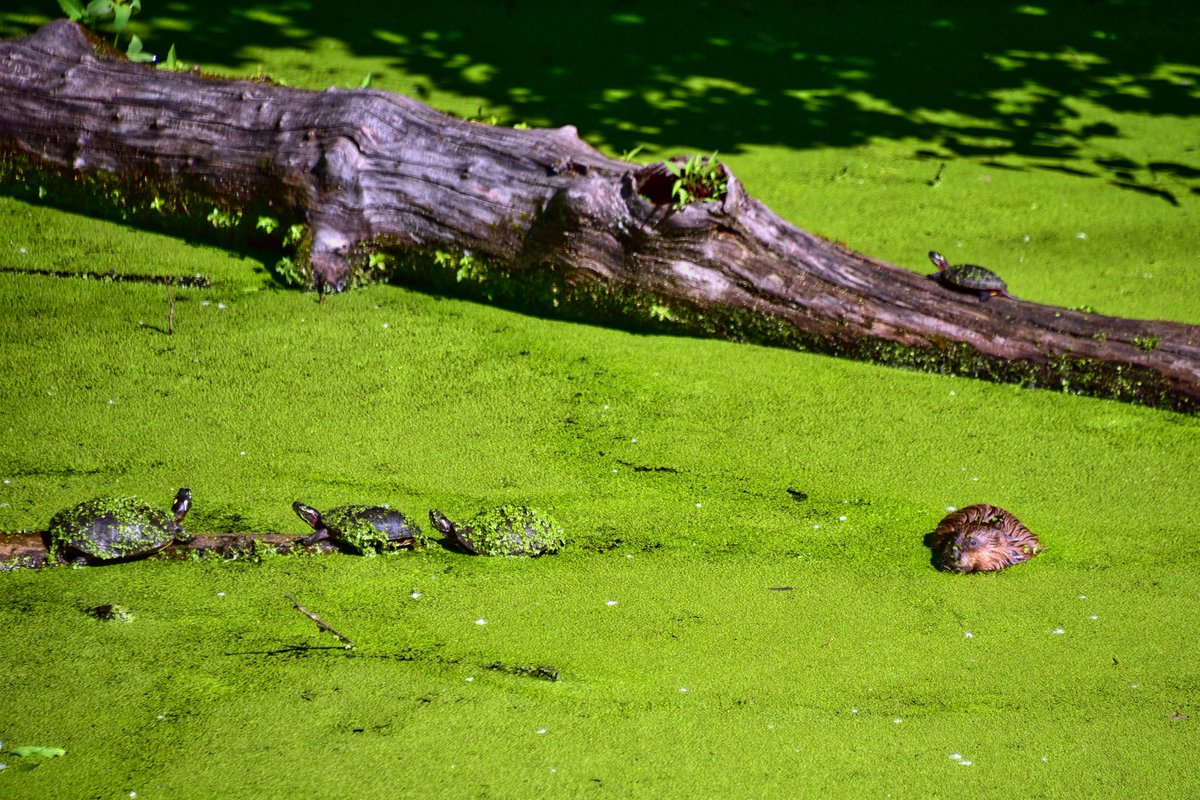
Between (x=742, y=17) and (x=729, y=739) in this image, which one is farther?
(x=742, y=17)

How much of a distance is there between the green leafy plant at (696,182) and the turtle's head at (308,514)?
1437mm

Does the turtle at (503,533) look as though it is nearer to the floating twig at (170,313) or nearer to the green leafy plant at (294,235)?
the floating twig at (170,313)

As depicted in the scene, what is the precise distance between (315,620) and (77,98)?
2.39m

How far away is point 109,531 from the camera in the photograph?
7.21 feet

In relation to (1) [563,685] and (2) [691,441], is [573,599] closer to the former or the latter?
(1) [563,685]

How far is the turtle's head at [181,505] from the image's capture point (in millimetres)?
2371

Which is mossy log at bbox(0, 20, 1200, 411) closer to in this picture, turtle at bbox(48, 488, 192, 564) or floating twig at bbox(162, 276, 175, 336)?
floating twig at bbox(162, 276, 175, 336)

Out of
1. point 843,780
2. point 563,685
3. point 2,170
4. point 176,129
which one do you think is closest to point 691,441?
point 563,685

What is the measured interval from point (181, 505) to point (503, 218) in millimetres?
1405

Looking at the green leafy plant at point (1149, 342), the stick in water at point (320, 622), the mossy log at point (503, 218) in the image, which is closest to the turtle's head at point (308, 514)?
the stick in water at point (320, 622)

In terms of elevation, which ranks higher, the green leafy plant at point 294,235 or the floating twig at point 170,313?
the green leafy plant at point 294,235

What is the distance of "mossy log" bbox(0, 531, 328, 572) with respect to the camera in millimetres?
2250

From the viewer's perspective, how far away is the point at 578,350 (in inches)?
130

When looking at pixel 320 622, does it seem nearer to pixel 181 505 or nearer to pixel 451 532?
pixel 451 532
